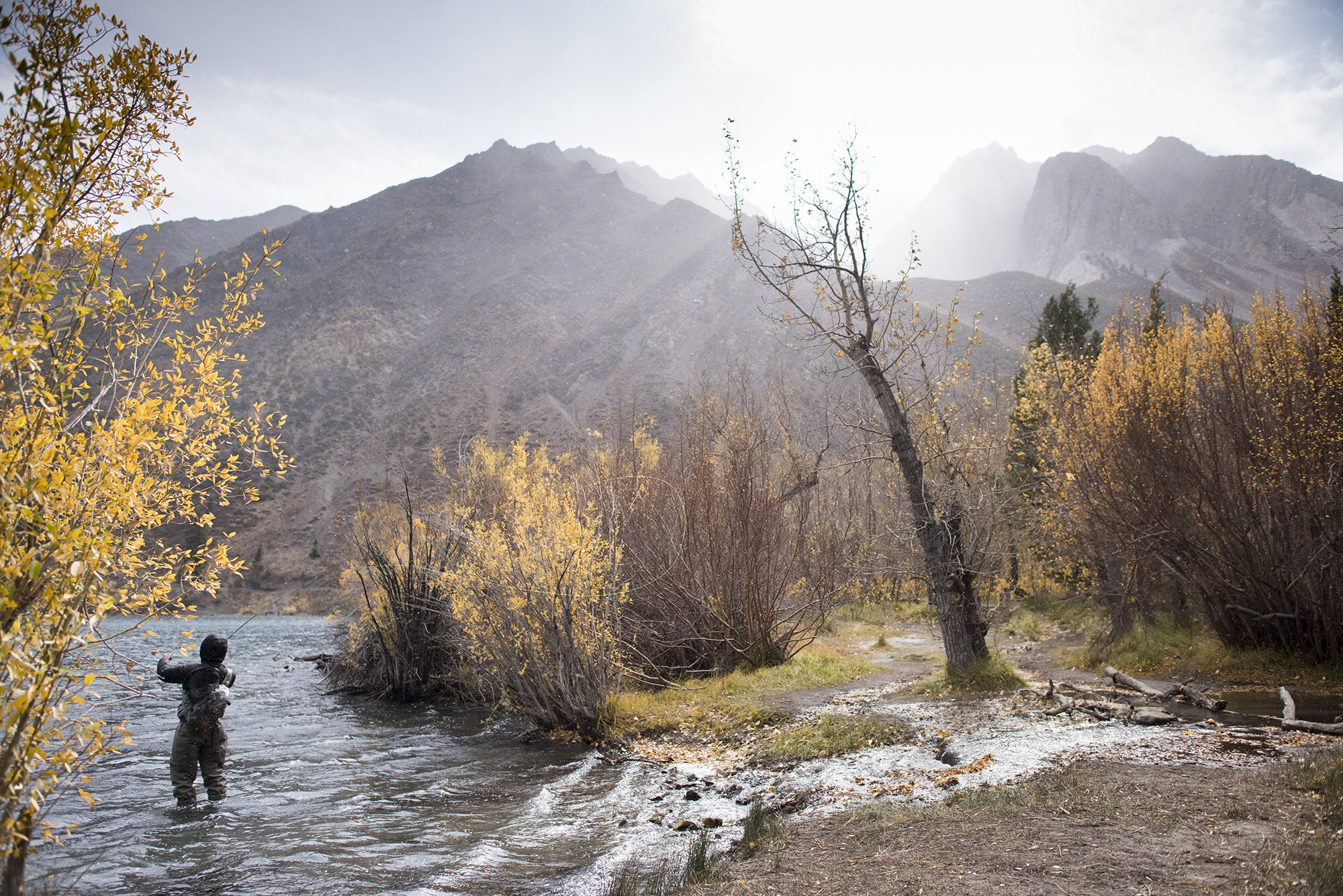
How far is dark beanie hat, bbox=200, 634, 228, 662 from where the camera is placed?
7.46 meters

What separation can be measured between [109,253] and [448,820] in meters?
6.19

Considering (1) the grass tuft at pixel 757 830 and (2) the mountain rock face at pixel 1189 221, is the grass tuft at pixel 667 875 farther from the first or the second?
(2) the mountain rock face at pixel 1189 221

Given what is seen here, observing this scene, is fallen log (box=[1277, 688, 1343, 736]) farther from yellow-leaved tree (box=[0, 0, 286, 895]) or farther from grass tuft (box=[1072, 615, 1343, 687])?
yellow-leaved tree (box=[0, 0, 286, 895])

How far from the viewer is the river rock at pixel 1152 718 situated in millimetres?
7277

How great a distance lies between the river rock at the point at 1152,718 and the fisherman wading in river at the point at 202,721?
10.5 meters

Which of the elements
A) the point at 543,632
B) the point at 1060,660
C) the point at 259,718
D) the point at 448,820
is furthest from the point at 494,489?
the point at 1060,660

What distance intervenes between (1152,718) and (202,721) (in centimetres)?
1085

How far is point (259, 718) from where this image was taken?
13.8m

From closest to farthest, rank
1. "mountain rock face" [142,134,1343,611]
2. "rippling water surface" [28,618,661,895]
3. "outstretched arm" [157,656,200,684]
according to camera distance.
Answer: "rippling water surface" [28,618,661,895] → "outstretched arm" [157,656,200,684] → "mountain rock face" [142,134,1343,611]

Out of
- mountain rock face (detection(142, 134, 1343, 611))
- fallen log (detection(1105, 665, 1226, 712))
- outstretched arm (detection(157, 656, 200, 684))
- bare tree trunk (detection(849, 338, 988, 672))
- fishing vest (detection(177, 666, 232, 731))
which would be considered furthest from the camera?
mountain rock face (detection(142, 134, 1343, 611))

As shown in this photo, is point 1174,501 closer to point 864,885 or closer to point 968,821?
point 968,821

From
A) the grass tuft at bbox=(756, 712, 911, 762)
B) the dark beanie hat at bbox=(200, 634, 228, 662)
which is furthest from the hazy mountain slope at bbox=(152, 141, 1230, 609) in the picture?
the dark beanie hat at bbox=(200, 634, 228, 662)

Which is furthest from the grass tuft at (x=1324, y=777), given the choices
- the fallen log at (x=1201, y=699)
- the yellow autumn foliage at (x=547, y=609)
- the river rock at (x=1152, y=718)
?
the yellow autumn foliage at (x=547, y=609)

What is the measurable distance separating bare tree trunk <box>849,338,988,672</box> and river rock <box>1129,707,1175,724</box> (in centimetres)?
247
